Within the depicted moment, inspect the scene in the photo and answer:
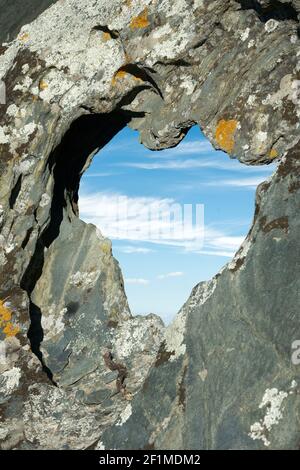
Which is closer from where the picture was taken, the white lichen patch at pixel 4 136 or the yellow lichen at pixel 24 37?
the white lichen patch at pixel 4 136

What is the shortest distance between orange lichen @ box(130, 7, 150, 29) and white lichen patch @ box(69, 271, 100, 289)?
456 cm

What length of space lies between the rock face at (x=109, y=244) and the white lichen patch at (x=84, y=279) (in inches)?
1.0

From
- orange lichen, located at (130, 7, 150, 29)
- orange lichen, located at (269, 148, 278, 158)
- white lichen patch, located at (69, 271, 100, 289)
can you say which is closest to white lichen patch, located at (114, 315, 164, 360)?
white lichen patch, located at (69, 271, 100, 289)

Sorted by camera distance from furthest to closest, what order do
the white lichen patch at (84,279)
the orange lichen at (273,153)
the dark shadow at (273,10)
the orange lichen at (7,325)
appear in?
the white lichen patch at (84,279), the orange lichen at (7,325), the orange lichen at (273,153), the dark shadow at (273,10)

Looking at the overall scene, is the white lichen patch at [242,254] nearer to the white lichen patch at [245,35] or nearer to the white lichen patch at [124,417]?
the white lichen patch at [124,417]

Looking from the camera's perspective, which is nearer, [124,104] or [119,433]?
[119,433]

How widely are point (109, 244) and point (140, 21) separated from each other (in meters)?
4.20

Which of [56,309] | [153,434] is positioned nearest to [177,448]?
[153,434]

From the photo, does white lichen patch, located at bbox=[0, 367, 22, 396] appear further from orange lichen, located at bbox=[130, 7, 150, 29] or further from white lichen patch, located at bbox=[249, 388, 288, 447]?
orange lichen, located at bbox=[130, 7, 150, 29]

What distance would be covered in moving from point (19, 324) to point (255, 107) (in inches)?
203

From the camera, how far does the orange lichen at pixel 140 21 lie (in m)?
11.1

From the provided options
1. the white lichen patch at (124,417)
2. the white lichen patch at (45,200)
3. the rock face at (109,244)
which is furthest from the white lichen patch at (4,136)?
the white lichen patch at (124,417)
